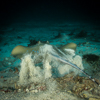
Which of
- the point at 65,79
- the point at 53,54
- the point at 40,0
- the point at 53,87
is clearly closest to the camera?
the point at 53,87

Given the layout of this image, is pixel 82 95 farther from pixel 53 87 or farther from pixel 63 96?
pixel 53 87

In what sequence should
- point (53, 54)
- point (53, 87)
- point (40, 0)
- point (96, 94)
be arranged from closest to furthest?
point (96, 94)
point (53, 87)
point (53, 54)
point (40, 0)

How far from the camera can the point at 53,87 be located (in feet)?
8.48

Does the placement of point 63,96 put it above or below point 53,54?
below

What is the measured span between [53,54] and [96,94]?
5.79ft

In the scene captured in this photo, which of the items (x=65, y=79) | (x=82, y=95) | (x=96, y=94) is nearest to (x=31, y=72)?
(x=65, y=79)

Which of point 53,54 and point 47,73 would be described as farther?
point 53,54


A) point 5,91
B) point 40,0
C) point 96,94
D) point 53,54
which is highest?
point 40,0

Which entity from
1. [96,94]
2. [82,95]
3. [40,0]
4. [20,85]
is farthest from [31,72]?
[40,0]

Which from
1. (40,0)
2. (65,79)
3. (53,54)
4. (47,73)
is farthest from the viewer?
(40,0)

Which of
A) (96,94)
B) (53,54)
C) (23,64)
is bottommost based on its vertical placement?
(96,94)

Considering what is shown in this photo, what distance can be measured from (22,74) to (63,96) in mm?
1581

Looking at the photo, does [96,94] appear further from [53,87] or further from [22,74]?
[22,74]

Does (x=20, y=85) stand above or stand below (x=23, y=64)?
below
